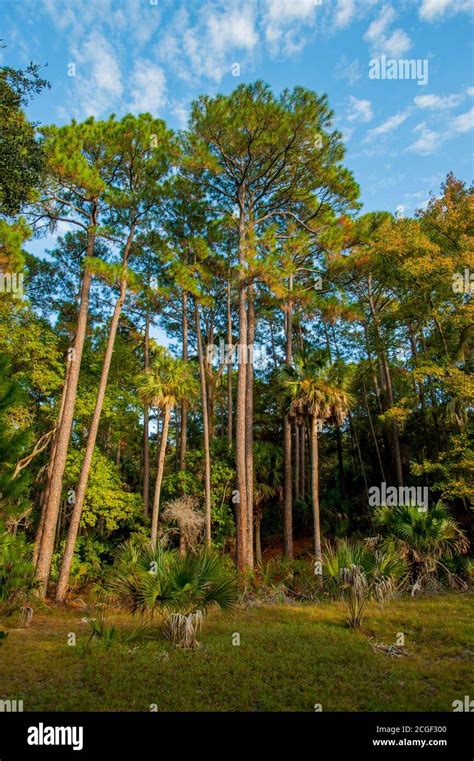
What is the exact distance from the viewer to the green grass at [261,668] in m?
5.92

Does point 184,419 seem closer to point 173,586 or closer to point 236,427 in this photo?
point 236,427

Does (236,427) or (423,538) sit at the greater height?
(236,427)

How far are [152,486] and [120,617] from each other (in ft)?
40.8

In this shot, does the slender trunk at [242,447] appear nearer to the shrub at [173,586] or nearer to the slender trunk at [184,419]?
the slender trunk at [184,419]

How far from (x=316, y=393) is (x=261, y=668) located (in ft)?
32.4

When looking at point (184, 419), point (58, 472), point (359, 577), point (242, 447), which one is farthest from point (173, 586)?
point (184, 419)

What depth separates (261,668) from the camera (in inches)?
281

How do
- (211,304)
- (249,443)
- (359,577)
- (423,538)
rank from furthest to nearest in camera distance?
(211,304) → (249,443) → (423,538) → (359,577)

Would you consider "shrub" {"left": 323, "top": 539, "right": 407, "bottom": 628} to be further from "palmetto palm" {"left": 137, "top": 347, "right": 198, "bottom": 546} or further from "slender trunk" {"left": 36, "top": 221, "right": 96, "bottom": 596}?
"slender trunk" {"left": 36, "top": 221, "right": 96, "bottom": 596}

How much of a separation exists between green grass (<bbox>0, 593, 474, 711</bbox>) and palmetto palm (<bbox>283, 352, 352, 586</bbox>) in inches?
246

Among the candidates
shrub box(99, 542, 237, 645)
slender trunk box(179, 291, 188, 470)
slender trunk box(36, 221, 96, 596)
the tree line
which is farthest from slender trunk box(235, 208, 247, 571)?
shrub box(99, 542, 237, 645)

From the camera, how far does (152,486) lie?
23.7 meters

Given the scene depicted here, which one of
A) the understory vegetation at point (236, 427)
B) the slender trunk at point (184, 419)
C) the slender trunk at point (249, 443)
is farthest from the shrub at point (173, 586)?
the slender trunk at point (184, 419)

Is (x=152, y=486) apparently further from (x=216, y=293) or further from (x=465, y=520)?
(x=465, y=520)
